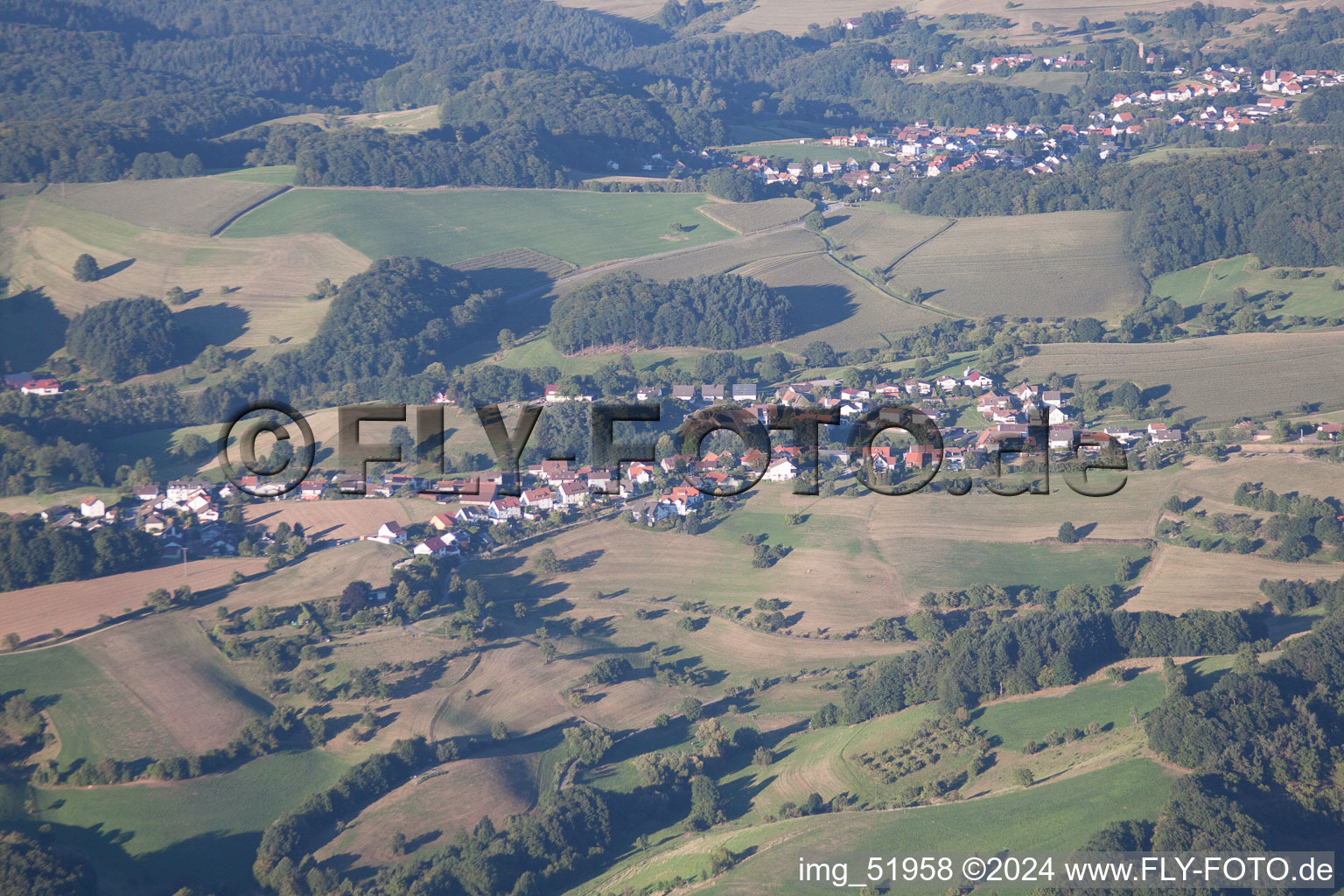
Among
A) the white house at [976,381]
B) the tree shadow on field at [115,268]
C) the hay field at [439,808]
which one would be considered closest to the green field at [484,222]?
the tree shadow on field at [115,268]

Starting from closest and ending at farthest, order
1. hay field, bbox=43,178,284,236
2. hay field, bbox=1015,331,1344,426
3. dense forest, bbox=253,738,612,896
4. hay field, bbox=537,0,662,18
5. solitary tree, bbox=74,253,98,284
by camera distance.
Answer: dense forest, bbox=253,738,612,896
hay field, bbox=1015,331,1344,426
solitary tree, bbox=74,253,98,284
hay field, bbox=43,178,284,236
hay field, bbox=537,0,662,18

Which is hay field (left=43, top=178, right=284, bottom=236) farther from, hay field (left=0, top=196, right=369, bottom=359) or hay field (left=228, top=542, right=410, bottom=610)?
hay field (left=228, top=542, right=410, bottom=610)

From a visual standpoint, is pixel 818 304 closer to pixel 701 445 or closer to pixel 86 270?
pixel 701 445

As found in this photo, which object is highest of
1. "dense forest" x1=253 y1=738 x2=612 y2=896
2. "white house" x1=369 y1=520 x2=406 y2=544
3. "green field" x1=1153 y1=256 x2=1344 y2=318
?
"green field" x1=1153 y1=256 x2=1344 y2=318

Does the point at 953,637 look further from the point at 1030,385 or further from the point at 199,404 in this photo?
the point at 199,404

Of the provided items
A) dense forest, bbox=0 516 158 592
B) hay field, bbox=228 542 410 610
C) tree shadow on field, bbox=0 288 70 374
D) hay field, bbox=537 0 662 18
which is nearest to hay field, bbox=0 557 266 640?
dense forest, bbox=0 516 158 592

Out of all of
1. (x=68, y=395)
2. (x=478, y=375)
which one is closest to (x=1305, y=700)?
(x=478, y=375)

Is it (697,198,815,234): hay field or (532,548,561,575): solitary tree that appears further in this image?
(697,198,815,234): hay field
